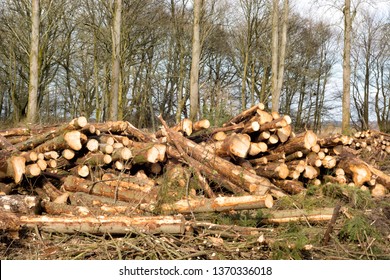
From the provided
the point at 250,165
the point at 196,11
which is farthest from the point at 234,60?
the point at 250,165

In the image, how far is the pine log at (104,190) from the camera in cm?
524

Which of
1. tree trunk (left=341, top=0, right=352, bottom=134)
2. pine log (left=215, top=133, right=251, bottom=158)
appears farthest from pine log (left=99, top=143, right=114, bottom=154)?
tree trunk (left=341, top=0, right=352, bottom=134)

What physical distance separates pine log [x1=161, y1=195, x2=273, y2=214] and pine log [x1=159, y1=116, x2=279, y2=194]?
4.09 ft

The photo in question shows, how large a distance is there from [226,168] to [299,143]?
1.39m

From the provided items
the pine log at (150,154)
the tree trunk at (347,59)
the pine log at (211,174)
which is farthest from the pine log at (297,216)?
the tree trunk at (347,59)

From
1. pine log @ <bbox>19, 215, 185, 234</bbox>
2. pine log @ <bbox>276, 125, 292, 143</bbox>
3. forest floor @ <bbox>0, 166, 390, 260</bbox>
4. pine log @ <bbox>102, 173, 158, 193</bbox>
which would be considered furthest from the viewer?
pine log @ <bbox>276, 125, 292, 143</bbox>

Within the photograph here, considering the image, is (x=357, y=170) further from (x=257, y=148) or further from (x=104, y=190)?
(x=104, y=190)

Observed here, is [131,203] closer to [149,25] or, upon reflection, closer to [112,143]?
[112,143]

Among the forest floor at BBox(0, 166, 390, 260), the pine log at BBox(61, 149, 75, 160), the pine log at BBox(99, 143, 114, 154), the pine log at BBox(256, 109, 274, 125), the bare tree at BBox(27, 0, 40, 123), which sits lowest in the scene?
the forest floor at BBox(0, 166, 390, 260)

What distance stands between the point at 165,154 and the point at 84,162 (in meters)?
1.23

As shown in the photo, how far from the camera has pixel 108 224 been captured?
421 cm

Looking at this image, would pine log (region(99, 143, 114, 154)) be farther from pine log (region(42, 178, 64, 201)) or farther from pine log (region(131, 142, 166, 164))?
pine log (region(42, 178, 64, 201))

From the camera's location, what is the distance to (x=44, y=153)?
238 inches

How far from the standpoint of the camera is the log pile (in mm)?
4484
